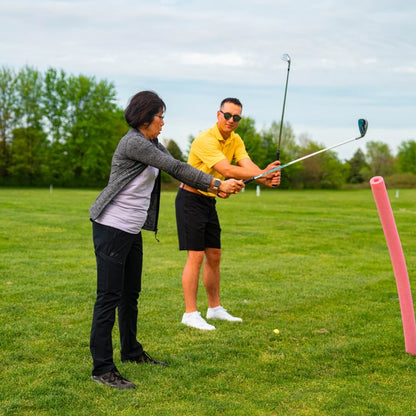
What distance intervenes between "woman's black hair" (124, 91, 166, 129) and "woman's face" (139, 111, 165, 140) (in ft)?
0.09

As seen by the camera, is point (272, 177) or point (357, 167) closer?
point (272, 177)

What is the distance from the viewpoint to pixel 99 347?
4215 mm

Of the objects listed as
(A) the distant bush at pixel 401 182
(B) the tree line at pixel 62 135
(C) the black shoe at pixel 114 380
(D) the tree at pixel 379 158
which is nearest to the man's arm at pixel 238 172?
(C) the black shoe at pixel 114 380

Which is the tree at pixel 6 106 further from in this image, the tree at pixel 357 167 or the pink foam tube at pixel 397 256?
→ the pink foam tube at pixel 397 256

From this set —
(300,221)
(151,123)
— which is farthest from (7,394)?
(300,221)

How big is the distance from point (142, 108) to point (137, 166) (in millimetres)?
434

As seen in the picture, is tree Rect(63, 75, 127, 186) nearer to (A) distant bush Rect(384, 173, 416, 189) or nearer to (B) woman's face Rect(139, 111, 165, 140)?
(A) distant bush Rect(384, 173, 416, 189)

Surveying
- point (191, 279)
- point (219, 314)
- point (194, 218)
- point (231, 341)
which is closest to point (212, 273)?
point (191, 279)

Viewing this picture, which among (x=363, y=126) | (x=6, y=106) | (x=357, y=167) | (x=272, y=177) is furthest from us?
(x=357, y=167)

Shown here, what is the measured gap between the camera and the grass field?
3926 mm

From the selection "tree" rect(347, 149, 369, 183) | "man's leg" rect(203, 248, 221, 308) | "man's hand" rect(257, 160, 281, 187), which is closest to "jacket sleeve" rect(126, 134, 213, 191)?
"man's hand" rect(257, 160, 281, 187)

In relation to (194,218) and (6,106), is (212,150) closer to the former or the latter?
(194,218)

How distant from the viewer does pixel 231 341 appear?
211 inches

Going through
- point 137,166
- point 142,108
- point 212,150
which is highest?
point 142,108
